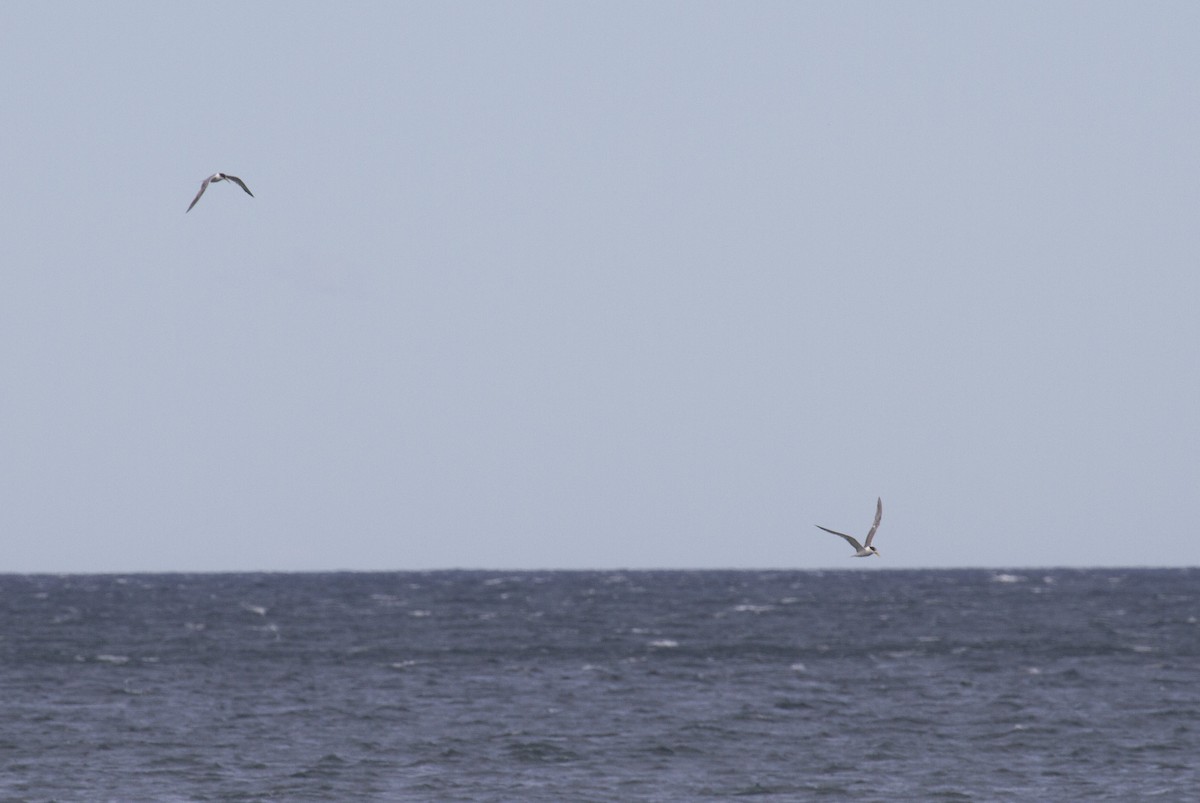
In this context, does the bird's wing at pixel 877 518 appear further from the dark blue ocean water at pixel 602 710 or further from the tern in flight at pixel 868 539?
the dark blue ocean water at pixel 602 710

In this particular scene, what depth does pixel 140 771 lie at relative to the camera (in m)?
33.4

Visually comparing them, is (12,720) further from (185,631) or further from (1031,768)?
(185,631)

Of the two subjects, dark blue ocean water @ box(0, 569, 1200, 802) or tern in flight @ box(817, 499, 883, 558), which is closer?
tern in flight @ box(817, 499, 883, 558)

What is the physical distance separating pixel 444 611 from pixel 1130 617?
128ft

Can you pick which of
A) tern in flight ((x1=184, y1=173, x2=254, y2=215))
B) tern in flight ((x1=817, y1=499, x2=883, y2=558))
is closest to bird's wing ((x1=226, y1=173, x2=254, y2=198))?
tern in flight ((x1=184, y1=173, x2=254, y2=215))

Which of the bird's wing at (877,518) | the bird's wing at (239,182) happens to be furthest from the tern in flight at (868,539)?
the bird's wing at (239,182)

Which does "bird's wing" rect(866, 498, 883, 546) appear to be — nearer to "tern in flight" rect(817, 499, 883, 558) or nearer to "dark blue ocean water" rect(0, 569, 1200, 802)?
"tern in flight" rect(817, 499, 883, 558)

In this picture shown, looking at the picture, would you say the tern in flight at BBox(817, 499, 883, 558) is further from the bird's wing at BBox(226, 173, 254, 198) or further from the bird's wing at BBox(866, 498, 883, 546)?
the bird's wing at BBox(226, 173, 254, 198)

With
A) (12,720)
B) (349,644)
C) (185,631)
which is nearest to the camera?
(12,720)

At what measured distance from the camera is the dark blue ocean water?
32.3m

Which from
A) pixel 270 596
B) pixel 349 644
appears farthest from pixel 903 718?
pixel 270 596

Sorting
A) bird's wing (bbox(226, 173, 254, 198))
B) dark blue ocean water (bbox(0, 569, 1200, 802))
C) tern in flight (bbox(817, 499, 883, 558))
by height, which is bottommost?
dark blue ocean water (bbox(0, 569, 1200, 802))

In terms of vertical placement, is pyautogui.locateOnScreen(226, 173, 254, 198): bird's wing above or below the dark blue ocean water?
above

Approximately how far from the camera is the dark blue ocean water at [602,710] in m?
32.3
